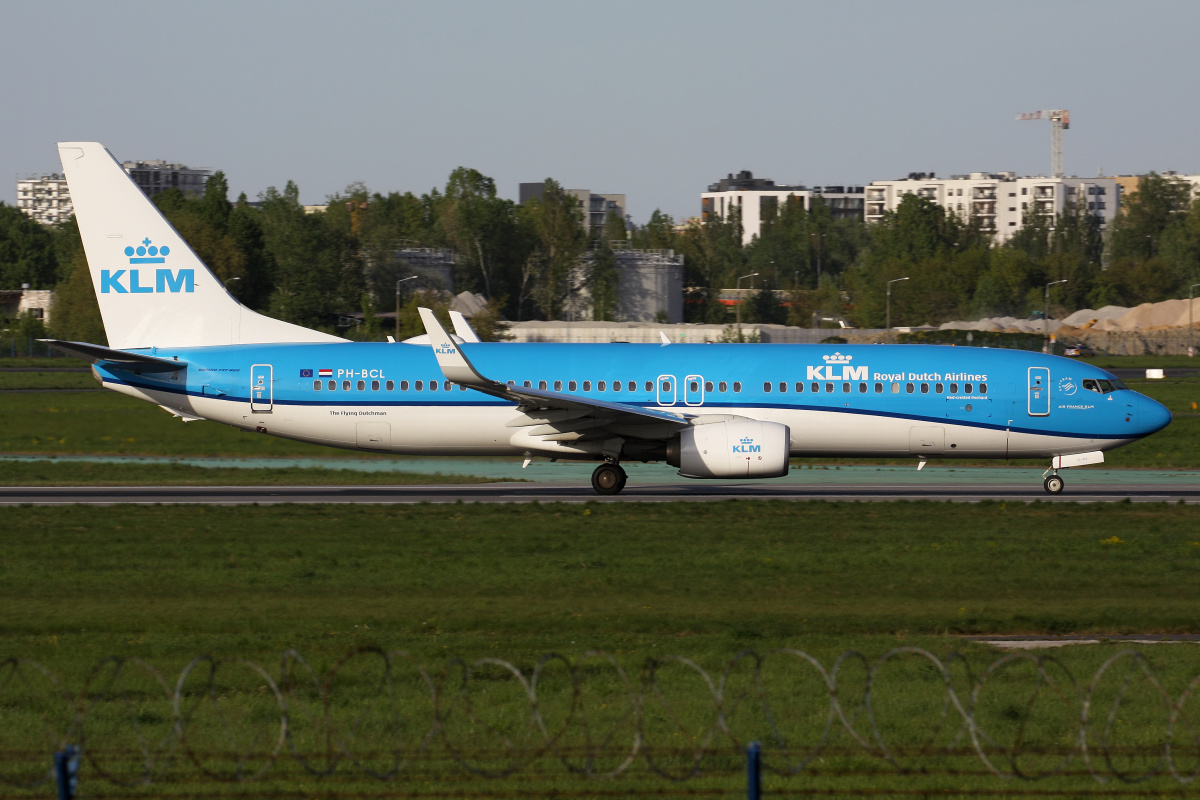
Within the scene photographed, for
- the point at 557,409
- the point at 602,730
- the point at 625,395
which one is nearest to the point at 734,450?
the point at 625,395

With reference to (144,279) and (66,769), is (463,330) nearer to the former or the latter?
(144,279)

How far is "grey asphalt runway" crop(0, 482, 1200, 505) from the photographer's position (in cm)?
2780

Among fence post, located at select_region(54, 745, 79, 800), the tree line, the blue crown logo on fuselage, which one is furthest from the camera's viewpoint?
the tree line

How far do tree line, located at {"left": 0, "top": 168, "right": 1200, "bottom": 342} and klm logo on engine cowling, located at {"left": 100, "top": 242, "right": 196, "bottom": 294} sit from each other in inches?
2276

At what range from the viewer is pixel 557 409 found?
28.6 meters

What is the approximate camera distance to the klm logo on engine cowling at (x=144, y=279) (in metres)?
30.8

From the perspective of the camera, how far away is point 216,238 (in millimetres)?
113875

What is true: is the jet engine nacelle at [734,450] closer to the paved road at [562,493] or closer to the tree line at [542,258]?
the paved road at [562,493]

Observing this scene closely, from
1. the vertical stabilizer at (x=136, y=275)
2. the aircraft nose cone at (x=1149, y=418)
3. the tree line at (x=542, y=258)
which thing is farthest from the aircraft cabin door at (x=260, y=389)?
the tree line at (x=542, y=258)

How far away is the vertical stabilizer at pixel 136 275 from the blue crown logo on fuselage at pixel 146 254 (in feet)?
0.08

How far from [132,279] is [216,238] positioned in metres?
87.3

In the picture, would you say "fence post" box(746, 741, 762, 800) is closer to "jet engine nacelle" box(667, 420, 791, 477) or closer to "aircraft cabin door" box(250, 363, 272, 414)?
"jet engine nacelle" box(667, 420, 791, 477)

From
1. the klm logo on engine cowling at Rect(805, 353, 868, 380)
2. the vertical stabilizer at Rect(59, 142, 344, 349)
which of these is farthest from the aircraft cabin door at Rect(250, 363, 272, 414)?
the klm logo on engine cowling at Rect(805, 353, 868, 380)

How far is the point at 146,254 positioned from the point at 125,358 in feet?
11.0
